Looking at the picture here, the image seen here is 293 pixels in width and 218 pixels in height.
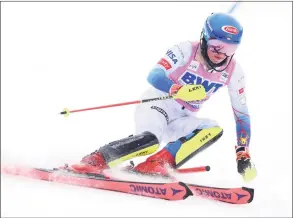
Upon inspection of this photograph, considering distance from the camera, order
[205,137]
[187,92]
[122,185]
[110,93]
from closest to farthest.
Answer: [122,185] < [187,92] < [205,137] < [110,93]

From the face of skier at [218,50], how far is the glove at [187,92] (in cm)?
33

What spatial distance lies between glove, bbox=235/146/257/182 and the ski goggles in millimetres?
925

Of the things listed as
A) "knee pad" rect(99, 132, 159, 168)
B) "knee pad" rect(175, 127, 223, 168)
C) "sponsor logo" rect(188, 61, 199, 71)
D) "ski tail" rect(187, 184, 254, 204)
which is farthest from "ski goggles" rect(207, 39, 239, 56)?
"ski tail" rect(187, 184, 254, 204)

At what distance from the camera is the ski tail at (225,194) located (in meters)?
4.88

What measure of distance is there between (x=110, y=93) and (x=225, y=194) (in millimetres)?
4347

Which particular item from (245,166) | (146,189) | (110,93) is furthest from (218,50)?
(110,93)

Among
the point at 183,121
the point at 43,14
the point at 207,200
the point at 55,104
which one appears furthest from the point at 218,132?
the point at 43,14

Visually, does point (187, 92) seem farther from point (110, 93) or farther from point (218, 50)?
point (110, 93)

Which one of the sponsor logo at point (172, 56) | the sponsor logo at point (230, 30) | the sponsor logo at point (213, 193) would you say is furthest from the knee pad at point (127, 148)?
the sponsor logo at point (230, 30)

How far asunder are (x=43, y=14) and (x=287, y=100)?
15.2 ft

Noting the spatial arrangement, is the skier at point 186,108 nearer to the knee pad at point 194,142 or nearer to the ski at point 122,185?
the knee pad at point 194,142

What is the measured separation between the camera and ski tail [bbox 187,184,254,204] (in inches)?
192

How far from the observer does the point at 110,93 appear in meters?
8.97

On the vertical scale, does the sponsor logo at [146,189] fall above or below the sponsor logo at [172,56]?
below
